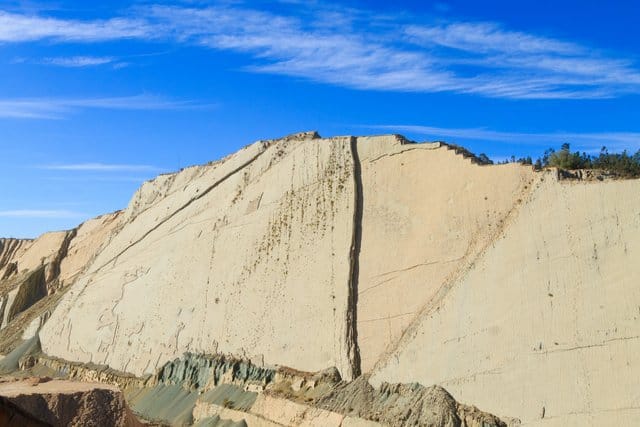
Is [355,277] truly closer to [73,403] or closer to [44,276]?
[73,403]

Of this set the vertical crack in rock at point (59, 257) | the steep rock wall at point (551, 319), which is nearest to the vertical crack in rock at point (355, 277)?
the steep rock wall at point (551, 319)

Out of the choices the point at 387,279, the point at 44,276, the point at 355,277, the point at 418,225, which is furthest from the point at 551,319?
the point at 44,276

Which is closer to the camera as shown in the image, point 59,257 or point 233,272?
point 233,272

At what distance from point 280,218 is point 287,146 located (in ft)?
12.8

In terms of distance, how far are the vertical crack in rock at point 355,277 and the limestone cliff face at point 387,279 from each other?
5 centimetres

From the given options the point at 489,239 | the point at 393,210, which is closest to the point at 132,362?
the point at 393,210

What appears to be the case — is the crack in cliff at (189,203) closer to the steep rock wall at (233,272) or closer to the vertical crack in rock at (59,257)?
the steep rock wall at (233,272)

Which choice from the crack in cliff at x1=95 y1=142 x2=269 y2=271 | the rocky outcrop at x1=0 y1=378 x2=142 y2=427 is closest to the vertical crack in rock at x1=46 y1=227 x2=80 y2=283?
the crack in cliff at x1=95 y1=142 x2=269 y2=271

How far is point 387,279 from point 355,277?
1.37m

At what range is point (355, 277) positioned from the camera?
24.8 m

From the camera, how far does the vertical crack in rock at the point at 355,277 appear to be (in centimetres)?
2358

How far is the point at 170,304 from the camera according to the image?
105 ft

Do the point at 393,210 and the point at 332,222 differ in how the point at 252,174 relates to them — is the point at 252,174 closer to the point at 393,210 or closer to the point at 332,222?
the point at 332,222

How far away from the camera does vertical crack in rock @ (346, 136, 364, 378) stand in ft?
77.4
